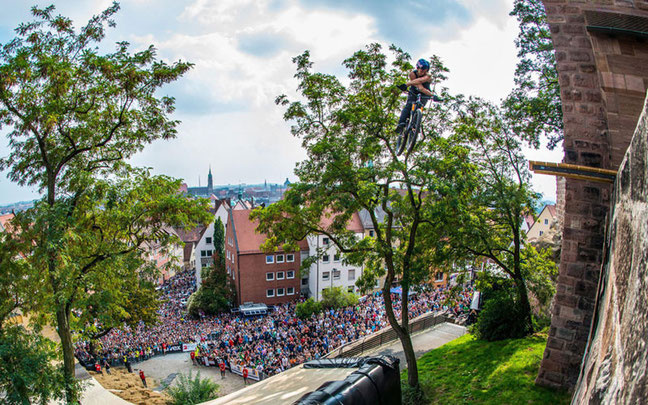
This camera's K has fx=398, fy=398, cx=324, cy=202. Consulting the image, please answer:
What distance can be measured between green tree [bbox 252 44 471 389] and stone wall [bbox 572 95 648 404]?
6417 millimetres

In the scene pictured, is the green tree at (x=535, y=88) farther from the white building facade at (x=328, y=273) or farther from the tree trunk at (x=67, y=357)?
the white building facade at (x=328, y=273)

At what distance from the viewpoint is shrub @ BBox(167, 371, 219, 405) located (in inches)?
677

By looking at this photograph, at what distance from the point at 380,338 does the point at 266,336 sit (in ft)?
29.0

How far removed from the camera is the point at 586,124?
958 centimetres

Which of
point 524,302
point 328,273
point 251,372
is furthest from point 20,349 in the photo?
point 328,273

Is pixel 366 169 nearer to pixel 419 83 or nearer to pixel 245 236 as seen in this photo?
pixel 419 83

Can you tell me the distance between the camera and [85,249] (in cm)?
1158

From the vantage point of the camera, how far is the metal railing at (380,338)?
23.6 meters

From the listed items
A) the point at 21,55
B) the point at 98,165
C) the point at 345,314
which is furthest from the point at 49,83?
the point at 345,314

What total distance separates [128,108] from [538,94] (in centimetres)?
1613

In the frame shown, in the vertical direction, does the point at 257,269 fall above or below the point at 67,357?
below

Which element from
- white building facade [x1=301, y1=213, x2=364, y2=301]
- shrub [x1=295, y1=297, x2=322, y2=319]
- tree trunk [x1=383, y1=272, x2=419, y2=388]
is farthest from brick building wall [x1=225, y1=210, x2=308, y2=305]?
tree trunk [x1=383, y1=272, x2=419, y2=388]

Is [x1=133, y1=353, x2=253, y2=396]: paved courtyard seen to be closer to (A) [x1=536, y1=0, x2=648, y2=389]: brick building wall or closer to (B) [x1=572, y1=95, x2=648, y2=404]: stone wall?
(A) [x1=536, y1=0, x2=648, y2=389]: brick building wall

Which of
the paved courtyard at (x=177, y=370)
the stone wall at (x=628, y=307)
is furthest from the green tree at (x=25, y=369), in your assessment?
the paved courtyard at (x=177, y=370)
